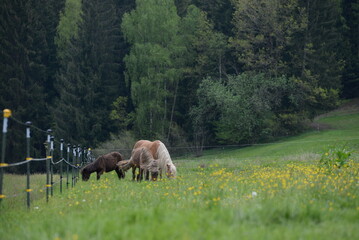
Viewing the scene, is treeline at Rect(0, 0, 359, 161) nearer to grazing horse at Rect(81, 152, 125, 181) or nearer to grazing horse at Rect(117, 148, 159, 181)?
grazing horse at Rect(81, 152, 125, 181)

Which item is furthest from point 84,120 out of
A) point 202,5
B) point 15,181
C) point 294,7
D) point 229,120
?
point 15,181

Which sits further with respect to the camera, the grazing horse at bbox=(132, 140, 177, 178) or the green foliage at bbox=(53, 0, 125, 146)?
the green foliage at bbox=(53, 0, 125, 146)

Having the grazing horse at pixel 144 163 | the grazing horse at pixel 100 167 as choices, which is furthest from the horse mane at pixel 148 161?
the grazing horse at pixel 100 167

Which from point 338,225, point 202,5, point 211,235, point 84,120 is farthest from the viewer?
point 202,5

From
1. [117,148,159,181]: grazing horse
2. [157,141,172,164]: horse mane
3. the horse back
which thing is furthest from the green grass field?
the horse back

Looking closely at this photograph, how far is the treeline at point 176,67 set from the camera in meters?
50.7

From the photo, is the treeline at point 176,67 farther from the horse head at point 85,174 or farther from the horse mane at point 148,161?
the horse mane at point 148,161

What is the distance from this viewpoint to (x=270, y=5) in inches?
2007

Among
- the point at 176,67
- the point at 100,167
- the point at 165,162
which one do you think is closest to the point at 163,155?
the point at 165,162

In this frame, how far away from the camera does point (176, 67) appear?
5678 cm

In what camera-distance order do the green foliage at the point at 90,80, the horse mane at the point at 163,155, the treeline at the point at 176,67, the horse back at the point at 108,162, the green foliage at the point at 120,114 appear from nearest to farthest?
the horse mane at the point at 163,155 < the horse back at the point at 108,162 < the treeline at the point at 176,67 < the green foliage at the point at 90,80 < the green foliage at the point at 120,114

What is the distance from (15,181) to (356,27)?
58.8 metres

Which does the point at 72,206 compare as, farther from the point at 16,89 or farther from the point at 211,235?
the point at 16,89

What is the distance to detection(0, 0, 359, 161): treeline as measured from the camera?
50.7m
